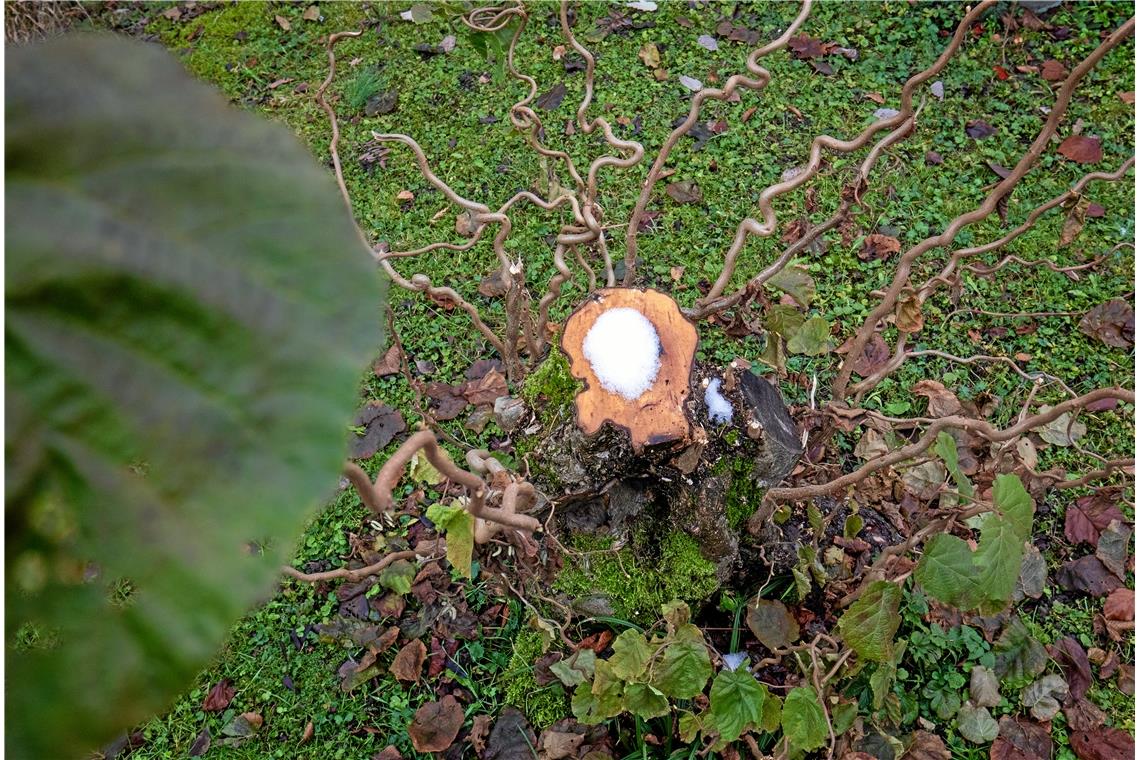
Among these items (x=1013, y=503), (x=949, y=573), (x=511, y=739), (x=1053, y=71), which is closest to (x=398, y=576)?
(x=511, y=739)

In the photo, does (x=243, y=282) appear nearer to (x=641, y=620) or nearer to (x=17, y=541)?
(x=17, y=541)

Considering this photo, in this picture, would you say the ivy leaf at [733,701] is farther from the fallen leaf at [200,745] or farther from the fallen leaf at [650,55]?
the fallen leaf at [650,55]

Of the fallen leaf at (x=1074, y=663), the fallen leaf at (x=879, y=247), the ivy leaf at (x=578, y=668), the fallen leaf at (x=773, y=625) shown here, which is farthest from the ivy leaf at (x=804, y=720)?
the fallen leaf at (x=879, y=247)

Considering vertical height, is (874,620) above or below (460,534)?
below

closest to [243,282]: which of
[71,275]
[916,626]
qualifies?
[71,275]

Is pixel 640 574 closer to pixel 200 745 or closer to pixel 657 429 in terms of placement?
pixel 657 429
